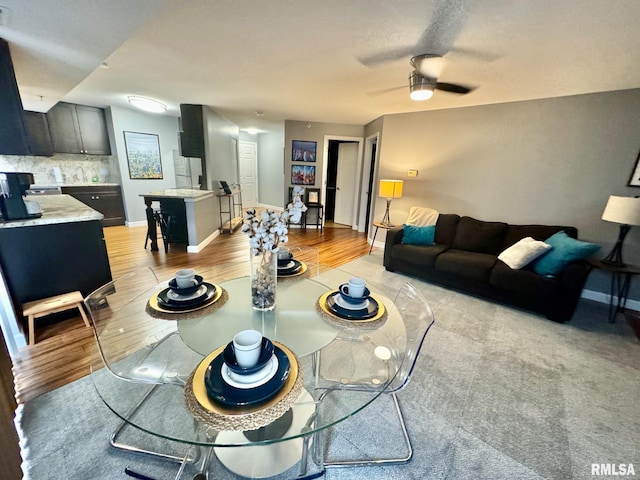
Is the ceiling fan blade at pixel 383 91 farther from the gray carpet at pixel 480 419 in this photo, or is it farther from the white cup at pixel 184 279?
the white cup at pixel 184 279

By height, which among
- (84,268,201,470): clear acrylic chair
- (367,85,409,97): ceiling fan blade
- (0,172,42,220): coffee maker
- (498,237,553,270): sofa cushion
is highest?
(367,85,409,97): ceiling fan blade

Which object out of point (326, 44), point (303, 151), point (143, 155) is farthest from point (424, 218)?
point (143, 155)

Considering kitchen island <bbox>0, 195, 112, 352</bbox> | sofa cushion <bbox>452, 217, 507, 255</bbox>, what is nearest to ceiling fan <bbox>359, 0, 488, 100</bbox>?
sofa cushion <bbox>452, 217, 507, 255</bbox>

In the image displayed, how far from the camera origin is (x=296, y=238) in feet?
17.3

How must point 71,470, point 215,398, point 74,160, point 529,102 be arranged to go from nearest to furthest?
1. point 215,398
2. point 71,470
3. point 529,102
4. point 74,160

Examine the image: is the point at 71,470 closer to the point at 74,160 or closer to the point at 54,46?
the point at 54,46

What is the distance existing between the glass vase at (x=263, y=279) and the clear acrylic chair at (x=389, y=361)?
1.48 feet

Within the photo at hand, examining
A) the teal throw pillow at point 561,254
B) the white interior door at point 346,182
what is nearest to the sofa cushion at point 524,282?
the teal throw pillow at point 561,254

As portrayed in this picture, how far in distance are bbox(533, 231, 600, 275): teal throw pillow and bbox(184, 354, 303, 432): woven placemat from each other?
300cm

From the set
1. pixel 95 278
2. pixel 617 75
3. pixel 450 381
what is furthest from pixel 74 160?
pixel 617 75

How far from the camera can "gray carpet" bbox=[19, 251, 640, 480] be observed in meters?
1.27

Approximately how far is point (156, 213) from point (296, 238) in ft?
8.09

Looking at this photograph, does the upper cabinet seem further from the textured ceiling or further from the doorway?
the doorway

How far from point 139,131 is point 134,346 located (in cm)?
532
